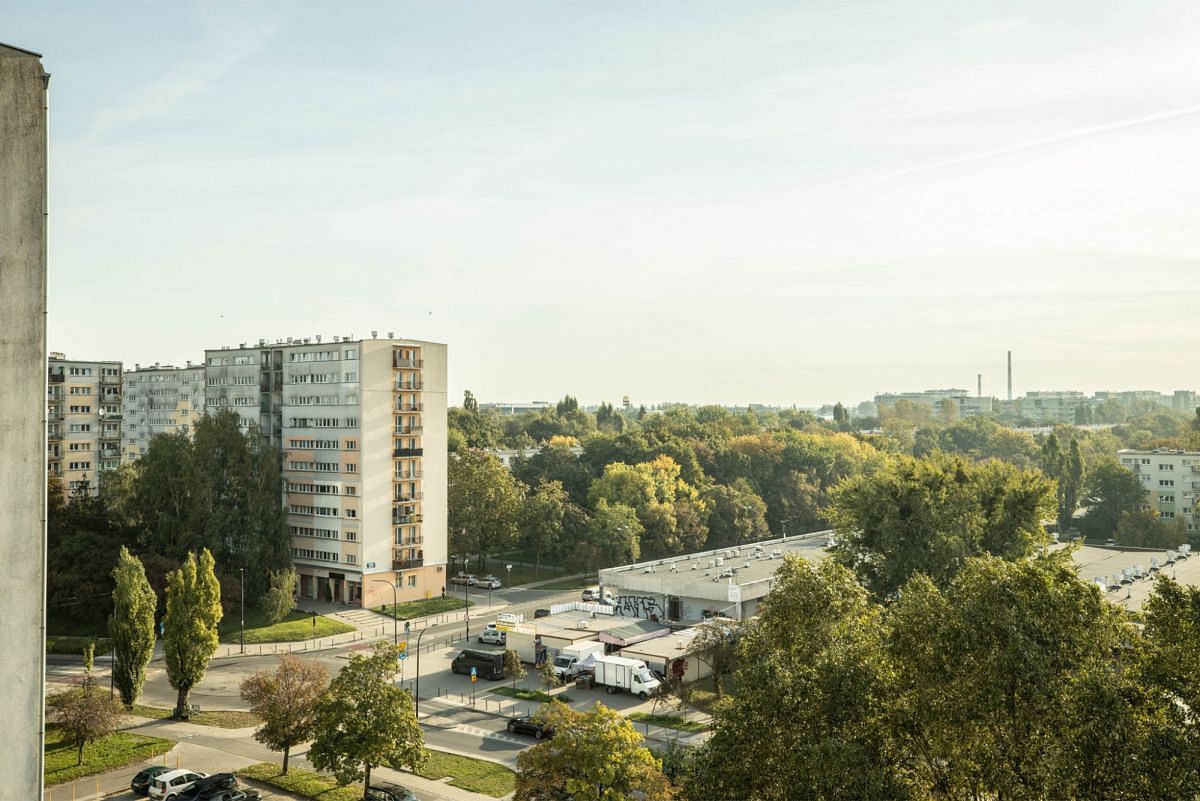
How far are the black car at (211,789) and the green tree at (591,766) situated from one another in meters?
11.2

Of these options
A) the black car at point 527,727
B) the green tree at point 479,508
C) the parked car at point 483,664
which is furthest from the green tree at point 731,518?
the black car at point 527,727

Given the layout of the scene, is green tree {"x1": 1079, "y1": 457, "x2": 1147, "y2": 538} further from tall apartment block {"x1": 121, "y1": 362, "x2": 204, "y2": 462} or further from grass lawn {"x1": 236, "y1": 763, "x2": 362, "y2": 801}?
tall apartment block {"x1": 121, "y1": 362, "x2": 204, "y2": 462}

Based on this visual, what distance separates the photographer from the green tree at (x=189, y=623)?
39438 mm

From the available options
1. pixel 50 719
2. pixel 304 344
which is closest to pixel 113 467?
pixel 304 344

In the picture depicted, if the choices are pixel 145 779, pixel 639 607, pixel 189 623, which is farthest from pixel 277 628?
pixel 145 779

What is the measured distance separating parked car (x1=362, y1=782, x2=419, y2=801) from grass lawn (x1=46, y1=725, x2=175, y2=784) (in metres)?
10.4

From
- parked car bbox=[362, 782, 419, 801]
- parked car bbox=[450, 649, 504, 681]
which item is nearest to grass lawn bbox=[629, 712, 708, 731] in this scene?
parked car bbox=[450, 649, 504, 681]

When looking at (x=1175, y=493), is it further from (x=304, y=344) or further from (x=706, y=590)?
(x=304, y=344)

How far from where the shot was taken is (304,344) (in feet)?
236

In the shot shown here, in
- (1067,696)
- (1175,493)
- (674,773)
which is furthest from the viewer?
(1175,493)

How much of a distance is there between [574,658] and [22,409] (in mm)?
39570

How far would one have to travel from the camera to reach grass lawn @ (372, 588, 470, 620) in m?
65.0

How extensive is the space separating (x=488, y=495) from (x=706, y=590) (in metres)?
27.1

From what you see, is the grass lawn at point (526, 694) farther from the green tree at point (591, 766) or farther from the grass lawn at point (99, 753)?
the green tree at point (591, 766)
